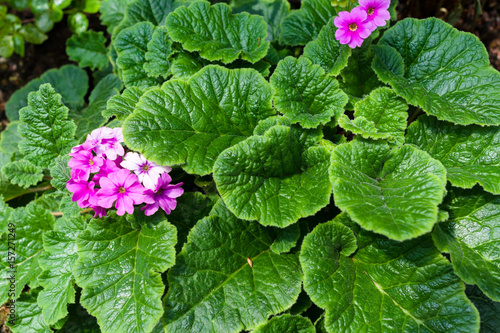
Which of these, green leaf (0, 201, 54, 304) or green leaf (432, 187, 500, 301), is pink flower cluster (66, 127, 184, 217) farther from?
green leaf (432, 187, 500, 301)

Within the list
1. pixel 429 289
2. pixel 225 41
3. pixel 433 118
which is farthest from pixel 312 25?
pixel 429 289

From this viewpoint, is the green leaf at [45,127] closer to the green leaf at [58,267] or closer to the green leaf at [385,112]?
the green leaf at [58,267]

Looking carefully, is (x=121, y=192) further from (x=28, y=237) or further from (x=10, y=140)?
(x=10, y=140)

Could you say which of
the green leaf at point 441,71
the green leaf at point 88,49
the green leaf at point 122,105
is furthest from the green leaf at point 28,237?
the green leaf at point 441,71

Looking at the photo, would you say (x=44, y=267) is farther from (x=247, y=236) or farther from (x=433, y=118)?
(x=433, y=118)

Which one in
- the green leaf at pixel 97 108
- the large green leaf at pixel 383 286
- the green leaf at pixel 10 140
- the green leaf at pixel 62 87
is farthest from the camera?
the green leaf at pixel 62 87

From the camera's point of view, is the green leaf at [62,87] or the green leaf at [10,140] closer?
the green leaf at [10,140]
